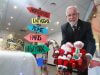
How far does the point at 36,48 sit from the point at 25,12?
56 cm

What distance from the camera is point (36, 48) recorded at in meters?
2.68

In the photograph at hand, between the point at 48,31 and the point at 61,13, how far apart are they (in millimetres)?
323

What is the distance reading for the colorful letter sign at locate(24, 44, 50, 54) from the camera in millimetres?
2654

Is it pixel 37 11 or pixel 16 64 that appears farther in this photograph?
pixel 37 11

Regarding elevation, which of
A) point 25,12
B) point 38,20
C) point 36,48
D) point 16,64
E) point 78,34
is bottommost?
point 16,64

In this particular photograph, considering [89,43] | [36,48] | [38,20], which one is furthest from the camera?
[38,20]

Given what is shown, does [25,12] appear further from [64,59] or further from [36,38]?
[64,59]

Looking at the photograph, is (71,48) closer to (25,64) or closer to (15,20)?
(25,64)

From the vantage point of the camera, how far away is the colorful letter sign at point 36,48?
8.71 feet

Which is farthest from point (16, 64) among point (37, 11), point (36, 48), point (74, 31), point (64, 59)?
point (37, 11)

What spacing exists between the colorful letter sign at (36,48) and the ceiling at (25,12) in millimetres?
198

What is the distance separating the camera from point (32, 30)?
2.77 metres

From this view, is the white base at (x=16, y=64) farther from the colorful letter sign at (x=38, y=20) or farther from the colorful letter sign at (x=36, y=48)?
the colorful letter sign at (x=38, y=20)

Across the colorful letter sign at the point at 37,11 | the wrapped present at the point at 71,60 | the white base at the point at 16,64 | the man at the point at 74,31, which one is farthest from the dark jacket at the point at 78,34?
the colorful letter sign at the point at 37,11
